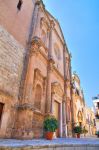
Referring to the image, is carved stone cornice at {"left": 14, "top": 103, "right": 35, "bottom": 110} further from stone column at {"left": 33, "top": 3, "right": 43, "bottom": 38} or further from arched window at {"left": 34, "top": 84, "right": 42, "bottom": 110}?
stone column at {"left": 33, "top": 3, "right": 43, "bottom": 38}

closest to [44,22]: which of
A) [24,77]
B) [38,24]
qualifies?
[38,24]

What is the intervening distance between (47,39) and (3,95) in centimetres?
825

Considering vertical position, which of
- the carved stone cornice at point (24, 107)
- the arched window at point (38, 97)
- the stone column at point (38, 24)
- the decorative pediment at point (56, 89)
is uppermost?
the stone column at point (38, 24)

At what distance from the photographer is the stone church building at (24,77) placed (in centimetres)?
658

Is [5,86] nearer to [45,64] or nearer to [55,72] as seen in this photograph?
[45,64]

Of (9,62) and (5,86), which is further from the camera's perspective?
(9,62)

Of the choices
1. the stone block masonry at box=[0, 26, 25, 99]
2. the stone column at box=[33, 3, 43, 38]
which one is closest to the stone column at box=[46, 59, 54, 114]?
the stone column at box=[33, 3, 43, 38]

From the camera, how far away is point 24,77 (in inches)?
322

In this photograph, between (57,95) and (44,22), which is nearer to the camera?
(57,95)

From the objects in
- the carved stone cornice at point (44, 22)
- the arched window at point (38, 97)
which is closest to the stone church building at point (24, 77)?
the arched window at point (38, 97)

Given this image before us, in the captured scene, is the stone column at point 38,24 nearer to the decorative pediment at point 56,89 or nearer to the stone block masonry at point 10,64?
the stone block masonry at point 10,64

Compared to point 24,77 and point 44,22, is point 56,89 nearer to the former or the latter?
point 24,77

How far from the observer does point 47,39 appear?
13.0 meters

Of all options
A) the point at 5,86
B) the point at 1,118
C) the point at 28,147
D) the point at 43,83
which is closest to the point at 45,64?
the point at 43,83
